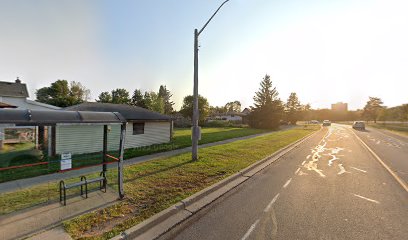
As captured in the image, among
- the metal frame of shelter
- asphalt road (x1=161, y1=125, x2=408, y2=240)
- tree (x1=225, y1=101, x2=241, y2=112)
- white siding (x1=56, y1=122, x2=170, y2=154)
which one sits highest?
tree (x1=225, y1=101, x2=241, y2=112)

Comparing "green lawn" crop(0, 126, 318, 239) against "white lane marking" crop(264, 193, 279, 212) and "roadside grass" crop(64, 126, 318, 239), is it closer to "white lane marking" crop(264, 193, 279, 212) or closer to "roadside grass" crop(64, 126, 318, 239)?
"roadside grass" crop(64, 126, 318, 239)

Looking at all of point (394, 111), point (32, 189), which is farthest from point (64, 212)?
point (394, 111)

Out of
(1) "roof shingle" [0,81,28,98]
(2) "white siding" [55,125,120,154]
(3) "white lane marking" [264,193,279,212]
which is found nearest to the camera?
(3) "white lane marking" [264,193,279,212]

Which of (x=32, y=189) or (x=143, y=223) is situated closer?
(x=143, y=223)

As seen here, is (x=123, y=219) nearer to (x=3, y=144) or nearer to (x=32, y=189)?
(x=32, y=189)

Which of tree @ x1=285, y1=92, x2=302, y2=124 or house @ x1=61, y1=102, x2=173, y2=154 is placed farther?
tree @ x1=285, y1=92, x2=302, y2=124

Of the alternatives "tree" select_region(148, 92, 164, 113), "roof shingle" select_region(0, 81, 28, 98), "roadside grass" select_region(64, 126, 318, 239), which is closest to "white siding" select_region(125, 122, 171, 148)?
"roadside grass" select_region(64, 126, 318, 239)

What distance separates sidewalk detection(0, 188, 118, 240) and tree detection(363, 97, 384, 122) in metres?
91.4

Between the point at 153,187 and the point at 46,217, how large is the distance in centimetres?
276

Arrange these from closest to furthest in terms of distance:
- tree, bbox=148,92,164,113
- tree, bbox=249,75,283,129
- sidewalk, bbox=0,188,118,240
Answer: sidewalk, bbox=0,188,118,240 → tree, bbox=249,75,283,129 → tree, bbox=148,92,164,113

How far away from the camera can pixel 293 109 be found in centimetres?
6384

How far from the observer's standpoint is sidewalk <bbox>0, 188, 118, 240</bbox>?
13.4 feet

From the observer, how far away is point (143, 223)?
14.6 ft

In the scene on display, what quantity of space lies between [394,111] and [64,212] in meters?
95.6
